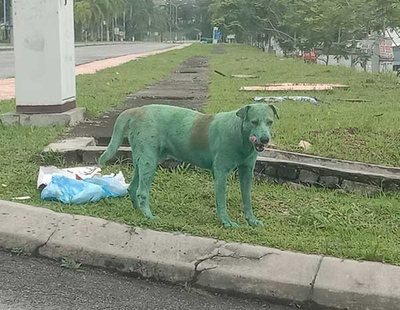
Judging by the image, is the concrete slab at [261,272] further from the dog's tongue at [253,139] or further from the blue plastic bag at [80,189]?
the blue plastic bag at [80,189]

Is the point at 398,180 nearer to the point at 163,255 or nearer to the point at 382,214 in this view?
the point at 382,214

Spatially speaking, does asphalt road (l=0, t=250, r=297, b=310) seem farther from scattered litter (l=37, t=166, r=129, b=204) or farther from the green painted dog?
scattered litter (l=37, t=166, r=129, b=204)

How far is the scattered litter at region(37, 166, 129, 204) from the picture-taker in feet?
16.2

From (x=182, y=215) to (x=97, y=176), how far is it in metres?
1.09

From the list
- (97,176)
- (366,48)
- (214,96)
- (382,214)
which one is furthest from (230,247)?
(366,48)

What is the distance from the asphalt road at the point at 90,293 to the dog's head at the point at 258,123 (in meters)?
0.91

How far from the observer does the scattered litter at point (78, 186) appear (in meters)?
4.93

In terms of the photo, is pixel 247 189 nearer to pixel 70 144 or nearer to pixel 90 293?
pixel 90 293

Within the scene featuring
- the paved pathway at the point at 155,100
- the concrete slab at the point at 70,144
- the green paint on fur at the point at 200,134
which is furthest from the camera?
the paved pathway at the point at 155,100

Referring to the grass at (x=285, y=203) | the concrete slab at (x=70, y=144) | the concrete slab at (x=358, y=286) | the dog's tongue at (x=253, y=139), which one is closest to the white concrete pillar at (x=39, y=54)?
the grass at (x=285, y=203)

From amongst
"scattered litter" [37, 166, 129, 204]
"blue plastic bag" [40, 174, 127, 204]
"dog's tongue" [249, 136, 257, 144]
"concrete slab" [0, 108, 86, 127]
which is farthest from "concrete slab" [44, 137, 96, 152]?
"dog's tongue" [249, 136, 257, 144]

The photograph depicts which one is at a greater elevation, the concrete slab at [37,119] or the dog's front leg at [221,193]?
the dog's front leg at [221,193]

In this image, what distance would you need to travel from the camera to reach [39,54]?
27.1 feet

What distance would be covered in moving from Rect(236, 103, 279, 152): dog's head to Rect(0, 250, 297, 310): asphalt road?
912 mm
